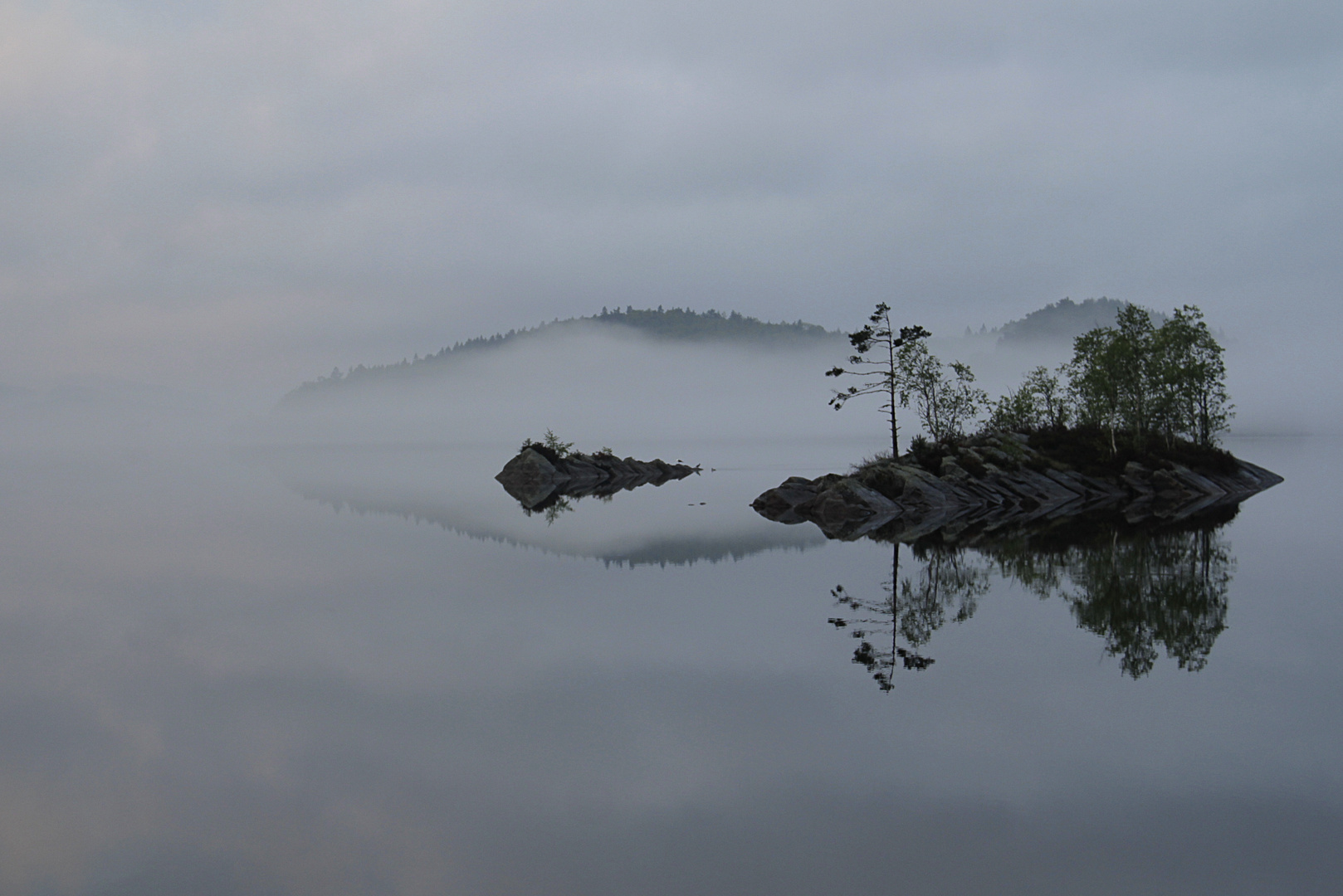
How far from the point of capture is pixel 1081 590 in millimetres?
26828

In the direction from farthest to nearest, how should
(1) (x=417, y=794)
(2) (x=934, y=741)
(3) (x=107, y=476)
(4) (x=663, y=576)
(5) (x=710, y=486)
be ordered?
(3) (x=107, y=476) < (5) (x=710, y=486) < (4) (x=663, y=576) < (2) (x=934, y=741) < (1) (x=417, y=794)

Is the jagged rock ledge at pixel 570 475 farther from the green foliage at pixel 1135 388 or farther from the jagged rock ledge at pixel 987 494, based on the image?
the green foliage at pixel 1135 388

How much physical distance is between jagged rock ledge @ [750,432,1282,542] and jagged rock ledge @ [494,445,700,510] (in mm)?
24758

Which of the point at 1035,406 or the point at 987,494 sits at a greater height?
the point at 1035,406

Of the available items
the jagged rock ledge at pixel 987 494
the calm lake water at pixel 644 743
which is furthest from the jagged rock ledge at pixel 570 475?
the calm lake water at pixel 644 743

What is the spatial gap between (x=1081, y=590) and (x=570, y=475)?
7138 centimetres

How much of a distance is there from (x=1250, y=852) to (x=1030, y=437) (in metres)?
67.4

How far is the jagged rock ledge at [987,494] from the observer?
49.3m

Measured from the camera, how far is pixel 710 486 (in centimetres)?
8638

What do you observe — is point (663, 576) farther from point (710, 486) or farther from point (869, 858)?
point (710, 486)

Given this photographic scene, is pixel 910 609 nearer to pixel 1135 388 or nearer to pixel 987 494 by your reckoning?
pixel 987 494

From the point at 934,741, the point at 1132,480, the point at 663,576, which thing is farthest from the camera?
the point at 1132,480

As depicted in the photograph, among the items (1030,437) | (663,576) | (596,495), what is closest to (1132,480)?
(1030,437)

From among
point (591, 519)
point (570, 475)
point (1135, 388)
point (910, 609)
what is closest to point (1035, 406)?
point (1135, 388)
